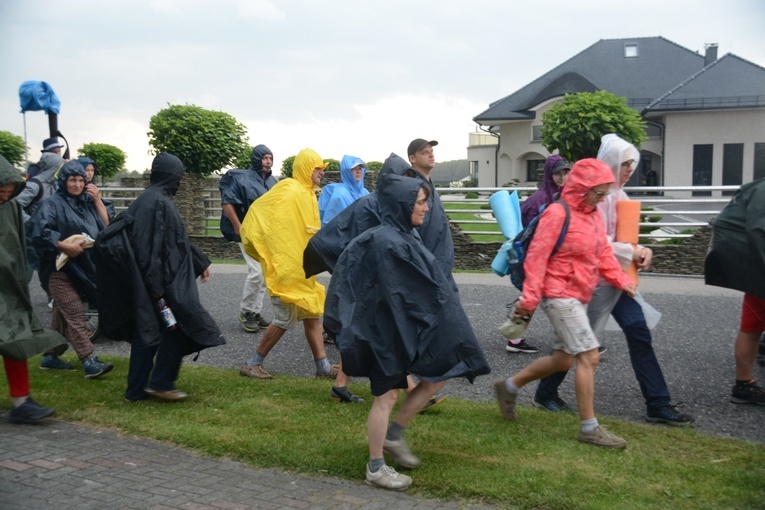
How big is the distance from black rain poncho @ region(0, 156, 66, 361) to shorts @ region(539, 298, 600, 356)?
11.3 feet

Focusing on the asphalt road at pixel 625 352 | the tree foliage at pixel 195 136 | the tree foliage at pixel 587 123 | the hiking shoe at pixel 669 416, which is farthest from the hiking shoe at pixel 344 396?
the tree foliage at pixel 195 136

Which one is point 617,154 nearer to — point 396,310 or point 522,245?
point 522,245

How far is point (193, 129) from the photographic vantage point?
20969mm

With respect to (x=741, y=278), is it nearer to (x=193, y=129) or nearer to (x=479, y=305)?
(x=479, y=305)

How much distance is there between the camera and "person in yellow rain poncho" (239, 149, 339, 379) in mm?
6785

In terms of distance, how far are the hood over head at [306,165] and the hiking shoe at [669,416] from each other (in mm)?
3415

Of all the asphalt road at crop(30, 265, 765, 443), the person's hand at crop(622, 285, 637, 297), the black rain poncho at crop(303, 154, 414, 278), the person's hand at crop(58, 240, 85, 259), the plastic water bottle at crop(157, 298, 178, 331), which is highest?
the black rain poncho at crop(303, 154, 414, 278)

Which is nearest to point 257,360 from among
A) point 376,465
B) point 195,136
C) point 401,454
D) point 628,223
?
point 401,454

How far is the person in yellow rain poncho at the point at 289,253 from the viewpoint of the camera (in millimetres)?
6785

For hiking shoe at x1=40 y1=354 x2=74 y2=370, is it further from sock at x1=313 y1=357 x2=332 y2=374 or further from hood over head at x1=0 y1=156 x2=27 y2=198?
sock at x1=313 y1=357 x2=332 y2=374

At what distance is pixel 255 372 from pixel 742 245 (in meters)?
3.92

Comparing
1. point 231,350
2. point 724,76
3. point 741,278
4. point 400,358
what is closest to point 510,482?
point 400,358

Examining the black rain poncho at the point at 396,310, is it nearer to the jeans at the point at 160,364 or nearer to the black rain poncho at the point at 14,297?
the jeans at the point at 160,364

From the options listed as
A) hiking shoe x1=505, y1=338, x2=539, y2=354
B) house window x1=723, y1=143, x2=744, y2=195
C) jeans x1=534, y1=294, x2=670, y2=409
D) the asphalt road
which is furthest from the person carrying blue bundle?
house window x1=723, y1=143, x2=744, y2=195
